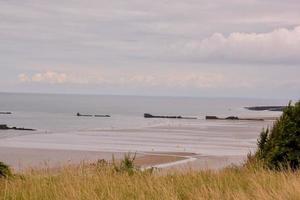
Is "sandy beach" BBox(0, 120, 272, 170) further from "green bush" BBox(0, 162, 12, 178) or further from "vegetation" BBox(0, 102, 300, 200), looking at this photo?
"vegetation" BBox(0, 102, 300, 200)

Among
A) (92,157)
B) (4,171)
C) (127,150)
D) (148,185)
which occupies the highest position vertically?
(148,185)

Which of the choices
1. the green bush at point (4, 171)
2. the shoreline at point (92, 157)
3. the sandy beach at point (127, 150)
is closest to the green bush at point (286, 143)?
the green bush at point (4, 171)

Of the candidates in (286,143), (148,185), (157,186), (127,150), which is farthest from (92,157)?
(157,186)

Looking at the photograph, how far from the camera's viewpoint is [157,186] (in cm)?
1000

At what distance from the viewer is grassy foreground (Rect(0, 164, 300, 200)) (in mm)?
9164

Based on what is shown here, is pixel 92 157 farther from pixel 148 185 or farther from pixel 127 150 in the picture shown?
pixel 148 185

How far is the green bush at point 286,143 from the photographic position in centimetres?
1379

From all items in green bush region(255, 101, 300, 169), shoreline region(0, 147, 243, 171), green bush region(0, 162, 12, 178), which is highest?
green bush region(255, 101, 300, 169)

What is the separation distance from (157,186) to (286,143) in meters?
5.01

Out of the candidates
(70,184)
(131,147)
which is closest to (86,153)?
(131,147)

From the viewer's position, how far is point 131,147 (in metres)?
44.3

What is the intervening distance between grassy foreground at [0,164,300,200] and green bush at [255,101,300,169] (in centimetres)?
202

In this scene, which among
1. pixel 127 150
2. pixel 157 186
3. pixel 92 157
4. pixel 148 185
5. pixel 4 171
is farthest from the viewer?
pixel 127 150

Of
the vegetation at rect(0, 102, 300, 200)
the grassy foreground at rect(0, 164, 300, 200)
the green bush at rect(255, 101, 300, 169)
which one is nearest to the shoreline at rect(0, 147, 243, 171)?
the green bush at rect(255, 101, 300, 169)
